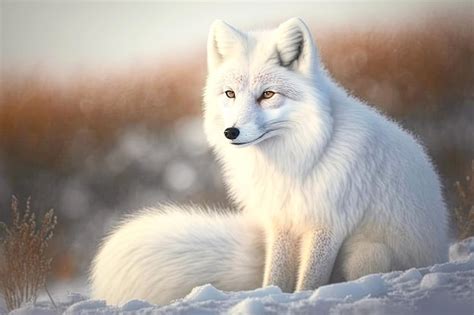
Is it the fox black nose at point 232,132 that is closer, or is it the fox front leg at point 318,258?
the fox black nose at point 232,132

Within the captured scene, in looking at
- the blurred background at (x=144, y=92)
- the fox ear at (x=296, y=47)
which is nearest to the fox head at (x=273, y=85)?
the fox ear at (x=296, y=47)

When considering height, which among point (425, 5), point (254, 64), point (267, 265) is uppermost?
point (425, 5)

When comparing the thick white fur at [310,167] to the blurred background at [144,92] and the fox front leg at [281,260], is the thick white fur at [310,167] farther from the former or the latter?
the blurred background at [144,92]

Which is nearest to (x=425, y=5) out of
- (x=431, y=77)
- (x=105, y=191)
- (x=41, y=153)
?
(x=431, y=77)

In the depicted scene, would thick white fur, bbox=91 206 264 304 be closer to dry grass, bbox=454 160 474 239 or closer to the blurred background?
the blurred background

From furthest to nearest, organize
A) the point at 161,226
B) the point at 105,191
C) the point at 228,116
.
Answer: the point at 105,191 < the point at 161,226 < the point at 228,116

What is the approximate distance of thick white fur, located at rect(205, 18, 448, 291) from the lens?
9.39ft

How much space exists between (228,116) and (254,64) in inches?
10.1

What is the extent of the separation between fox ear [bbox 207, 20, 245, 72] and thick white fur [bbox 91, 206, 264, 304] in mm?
748

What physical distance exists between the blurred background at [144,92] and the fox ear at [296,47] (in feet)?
1.43

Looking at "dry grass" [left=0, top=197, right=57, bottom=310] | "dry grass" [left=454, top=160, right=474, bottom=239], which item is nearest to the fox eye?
"dry grass" [left=454, top=160, right=474, bottom=239]

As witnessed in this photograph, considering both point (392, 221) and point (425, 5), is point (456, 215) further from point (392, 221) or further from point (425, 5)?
point (425, 5)

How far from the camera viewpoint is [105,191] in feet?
11.0

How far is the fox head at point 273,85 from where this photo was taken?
9.28ft
